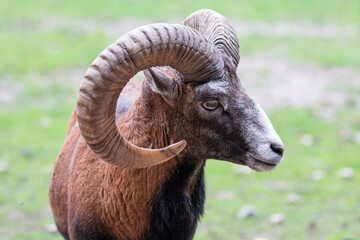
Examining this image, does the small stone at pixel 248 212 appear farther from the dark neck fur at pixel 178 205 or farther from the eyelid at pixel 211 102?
the eyelid at pixel 211 102

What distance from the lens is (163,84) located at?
4.45 metres

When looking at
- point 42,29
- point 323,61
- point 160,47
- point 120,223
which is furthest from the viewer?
point 42,29

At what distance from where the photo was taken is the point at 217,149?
→ 4.61 metres

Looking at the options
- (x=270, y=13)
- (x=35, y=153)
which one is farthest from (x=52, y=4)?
(x=35, y=153)

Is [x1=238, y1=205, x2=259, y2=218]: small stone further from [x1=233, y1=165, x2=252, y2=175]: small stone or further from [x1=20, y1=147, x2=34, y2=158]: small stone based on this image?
[x1=20, y1=147, x2=34, y2=158]: small stone

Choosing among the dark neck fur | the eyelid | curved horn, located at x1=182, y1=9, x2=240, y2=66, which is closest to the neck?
the dark neck fur

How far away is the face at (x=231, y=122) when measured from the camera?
445cm

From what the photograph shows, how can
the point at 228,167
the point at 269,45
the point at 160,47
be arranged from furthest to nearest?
the point at 269,45
the point at 228,167
the point at 160,47

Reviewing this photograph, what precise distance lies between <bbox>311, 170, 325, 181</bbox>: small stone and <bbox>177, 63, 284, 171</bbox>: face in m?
4.86

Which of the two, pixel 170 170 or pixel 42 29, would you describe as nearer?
pixel 170 170

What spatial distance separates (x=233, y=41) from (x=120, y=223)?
68.5 inches

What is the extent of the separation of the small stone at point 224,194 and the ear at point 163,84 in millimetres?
4411

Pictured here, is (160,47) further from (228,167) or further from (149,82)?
(228,167)

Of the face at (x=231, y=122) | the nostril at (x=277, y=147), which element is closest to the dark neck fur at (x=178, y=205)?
A: the face at (x=231, y=122)
